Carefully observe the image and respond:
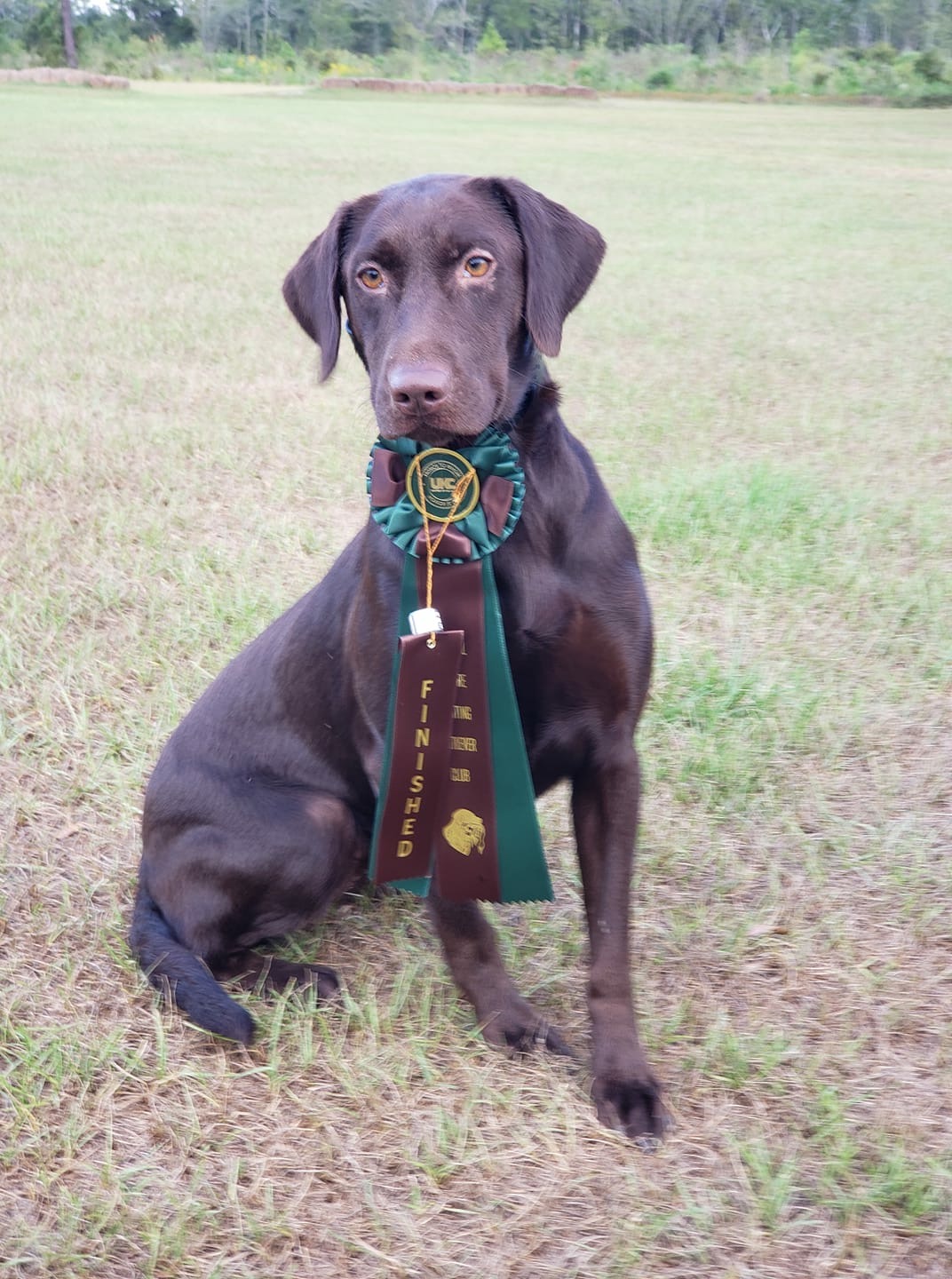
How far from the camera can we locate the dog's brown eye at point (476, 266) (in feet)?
6.50

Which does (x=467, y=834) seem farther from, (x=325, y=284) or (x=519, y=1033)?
(x=325, y=284)

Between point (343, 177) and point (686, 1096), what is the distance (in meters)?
15.8

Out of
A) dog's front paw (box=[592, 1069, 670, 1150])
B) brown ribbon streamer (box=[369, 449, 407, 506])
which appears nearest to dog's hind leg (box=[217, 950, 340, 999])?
dog's front paw (box=[592, 1069, 670, 1150])

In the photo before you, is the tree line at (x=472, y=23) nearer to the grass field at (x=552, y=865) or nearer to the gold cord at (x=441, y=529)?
the grass field at (x=552, y=865)

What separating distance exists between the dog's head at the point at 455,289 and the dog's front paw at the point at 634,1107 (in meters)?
1.07

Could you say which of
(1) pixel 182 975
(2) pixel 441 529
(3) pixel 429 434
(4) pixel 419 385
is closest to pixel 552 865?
(1) pixel 182 975

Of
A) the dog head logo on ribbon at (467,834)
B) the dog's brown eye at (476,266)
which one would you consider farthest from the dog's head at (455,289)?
the dog head logo on ribbon at (467,834)

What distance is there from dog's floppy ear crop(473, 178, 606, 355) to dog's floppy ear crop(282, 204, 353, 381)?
26cm

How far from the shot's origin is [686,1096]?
2.06 meters

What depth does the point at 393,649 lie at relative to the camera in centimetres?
207

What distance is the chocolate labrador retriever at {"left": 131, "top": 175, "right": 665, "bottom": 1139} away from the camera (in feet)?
6.50

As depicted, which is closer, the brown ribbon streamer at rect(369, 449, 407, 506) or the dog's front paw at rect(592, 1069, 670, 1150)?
the dog's front paw at rect(592, 1069, 670, 1150)

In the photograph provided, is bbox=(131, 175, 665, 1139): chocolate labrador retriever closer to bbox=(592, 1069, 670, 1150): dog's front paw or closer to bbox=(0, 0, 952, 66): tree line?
bbox=(592, 1069, 670, 1150): dog's front paw

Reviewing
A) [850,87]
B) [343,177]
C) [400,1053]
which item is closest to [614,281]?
[343,177]
